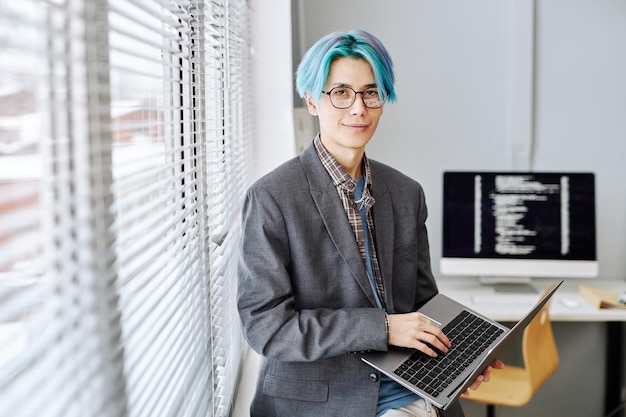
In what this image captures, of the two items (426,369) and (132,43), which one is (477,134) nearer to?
(426,369)

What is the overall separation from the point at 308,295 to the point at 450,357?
0.31 metres

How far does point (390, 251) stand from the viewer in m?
1.50

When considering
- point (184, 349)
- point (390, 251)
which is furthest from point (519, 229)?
point (184, 349)

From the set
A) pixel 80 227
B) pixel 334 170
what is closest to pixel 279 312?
pixel 334 170

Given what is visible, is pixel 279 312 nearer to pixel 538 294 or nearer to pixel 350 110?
pixel 350 110

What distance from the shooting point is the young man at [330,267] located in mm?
1342

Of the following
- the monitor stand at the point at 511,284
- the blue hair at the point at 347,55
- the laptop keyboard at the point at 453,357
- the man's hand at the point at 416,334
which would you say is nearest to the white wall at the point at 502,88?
the monitor stand at the point at 511,284

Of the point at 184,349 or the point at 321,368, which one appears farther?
the point at 321,368

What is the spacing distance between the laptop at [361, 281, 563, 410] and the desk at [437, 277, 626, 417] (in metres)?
1.09

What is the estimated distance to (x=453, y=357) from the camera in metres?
1.38

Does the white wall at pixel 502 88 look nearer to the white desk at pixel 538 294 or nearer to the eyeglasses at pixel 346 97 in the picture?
the white desk at pixel 538 294

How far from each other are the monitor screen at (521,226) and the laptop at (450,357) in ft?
4.23

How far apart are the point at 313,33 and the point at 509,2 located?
84 cm

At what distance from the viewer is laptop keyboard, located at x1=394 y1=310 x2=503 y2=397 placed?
131cm
